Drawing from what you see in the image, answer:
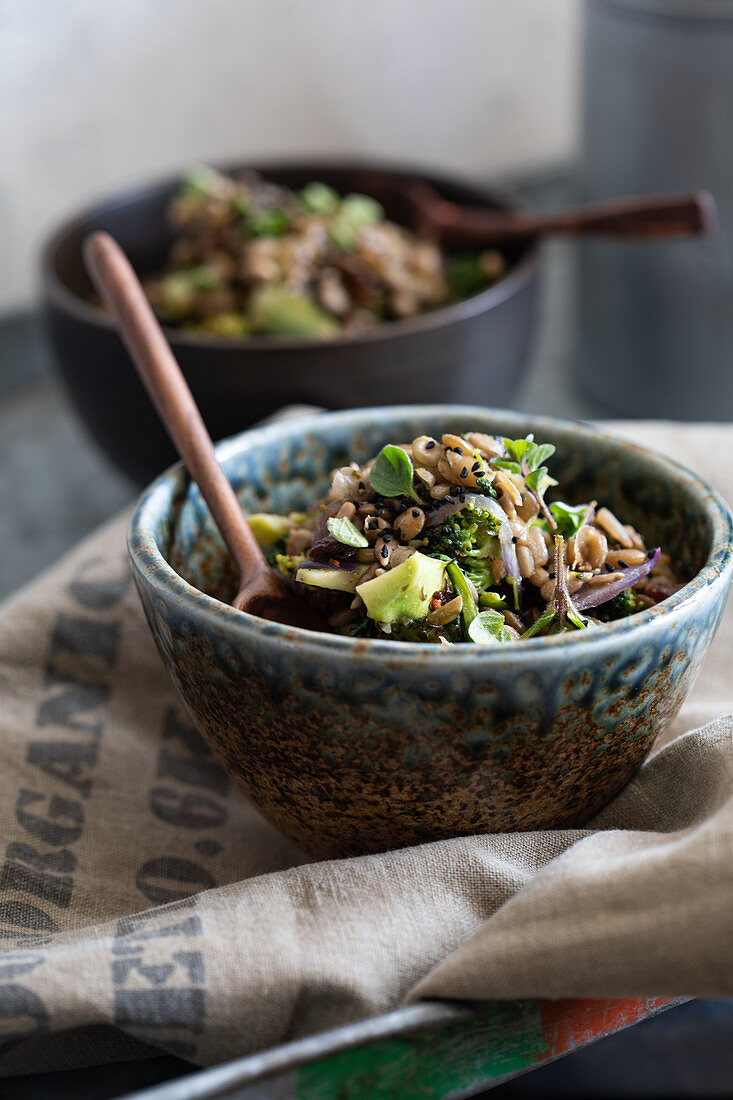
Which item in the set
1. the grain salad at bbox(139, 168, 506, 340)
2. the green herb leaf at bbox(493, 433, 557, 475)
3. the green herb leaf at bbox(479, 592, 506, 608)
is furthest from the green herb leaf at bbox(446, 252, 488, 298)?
the green herb leaf at bbox(479, 592, 506, 608)

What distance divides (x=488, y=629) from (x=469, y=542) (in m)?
0.06

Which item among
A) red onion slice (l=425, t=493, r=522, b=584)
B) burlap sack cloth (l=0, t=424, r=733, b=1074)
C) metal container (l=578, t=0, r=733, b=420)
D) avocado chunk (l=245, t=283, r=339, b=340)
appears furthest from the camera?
metal container (l=578, t=0, r=733, b=420)

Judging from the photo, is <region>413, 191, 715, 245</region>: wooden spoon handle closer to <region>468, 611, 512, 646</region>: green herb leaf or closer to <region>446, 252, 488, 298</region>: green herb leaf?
<region>446, 252, 488, 298</region>: green herb leaf

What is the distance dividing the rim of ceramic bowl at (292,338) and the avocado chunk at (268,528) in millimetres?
388

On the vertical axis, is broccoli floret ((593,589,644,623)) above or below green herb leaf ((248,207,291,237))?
below

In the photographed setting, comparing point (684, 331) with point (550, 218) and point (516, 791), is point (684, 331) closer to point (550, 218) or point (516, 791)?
point (550, 218)

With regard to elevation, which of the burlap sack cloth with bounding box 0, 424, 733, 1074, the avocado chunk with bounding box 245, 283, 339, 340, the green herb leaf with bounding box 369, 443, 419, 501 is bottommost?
the burlap sack cloth with bounding box 0, 424, 733, 1074

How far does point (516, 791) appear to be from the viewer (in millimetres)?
645

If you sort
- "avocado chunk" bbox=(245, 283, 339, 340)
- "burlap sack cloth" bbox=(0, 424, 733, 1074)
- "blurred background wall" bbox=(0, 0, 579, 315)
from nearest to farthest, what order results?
"burlap sack cloth" bbox=(0, 424, 733, 1074) < "avocado chunk" bbox=(245, 283, 339, 340) < "blurred background wall" bbox=(0, 0, 579, 315)

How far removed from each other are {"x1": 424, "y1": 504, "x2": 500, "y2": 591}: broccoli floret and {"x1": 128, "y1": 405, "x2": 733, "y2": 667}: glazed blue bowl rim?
7cm

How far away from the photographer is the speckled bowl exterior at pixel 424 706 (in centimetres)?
58

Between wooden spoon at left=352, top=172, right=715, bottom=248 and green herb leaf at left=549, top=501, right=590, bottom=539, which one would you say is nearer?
green herb leaf at left=549, top=501, right=590, bottom=539

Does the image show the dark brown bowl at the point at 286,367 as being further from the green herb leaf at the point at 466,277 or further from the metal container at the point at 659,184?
the metal container at the point at 659,184

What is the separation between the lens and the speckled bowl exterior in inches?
22.9
